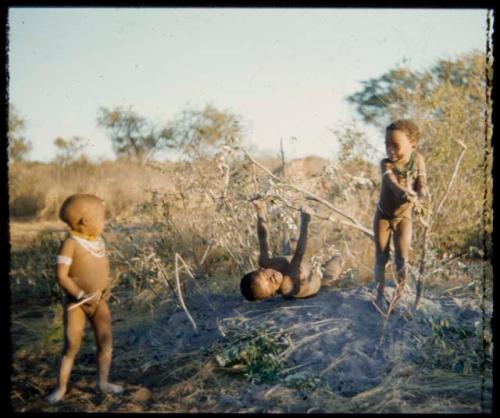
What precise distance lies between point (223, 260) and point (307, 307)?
7.00ft

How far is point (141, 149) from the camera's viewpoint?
54.5 ft

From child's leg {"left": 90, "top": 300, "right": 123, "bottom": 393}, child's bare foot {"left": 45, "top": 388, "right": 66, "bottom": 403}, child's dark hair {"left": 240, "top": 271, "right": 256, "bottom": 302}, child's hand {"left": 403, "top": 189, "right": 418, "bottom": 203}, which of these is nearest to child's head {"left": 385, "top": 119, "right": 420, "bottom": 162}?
child's hand {"left": 403, "top": 189, "right": 418, "bottom": 203}

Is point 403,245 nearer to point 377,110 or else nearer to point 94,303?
point 94,303

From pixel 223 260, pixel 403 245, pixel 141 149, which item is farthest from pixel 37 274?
pixel 141 149

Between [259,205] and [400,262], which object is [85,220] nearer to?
[259,205]

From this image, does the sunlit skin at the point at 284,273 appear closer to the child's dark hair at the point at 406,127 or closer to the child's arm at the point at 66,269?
the child's dark hair at the point at 406,127

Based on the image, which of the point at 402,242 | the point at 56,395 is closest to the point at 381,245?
the point at 402,242

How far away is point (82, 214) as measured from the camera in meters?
3.23

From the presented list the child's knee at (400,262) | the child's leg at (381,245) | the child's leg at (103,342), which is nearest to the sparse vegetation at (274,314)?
the child's leg at (103,342)

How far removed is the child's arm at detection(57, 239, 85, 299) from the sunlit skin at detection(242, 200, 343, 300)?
5.79ft

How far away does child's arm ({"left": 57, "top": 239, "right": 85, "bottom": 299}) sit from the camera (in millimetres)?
3129

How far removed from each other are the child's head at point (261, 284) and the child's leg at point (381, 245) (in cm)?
93

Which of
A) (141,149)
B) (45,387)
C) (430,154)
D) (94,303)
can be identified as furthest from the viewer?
(141,149)

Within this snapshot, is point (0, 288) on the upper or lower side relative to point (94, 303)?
upper
